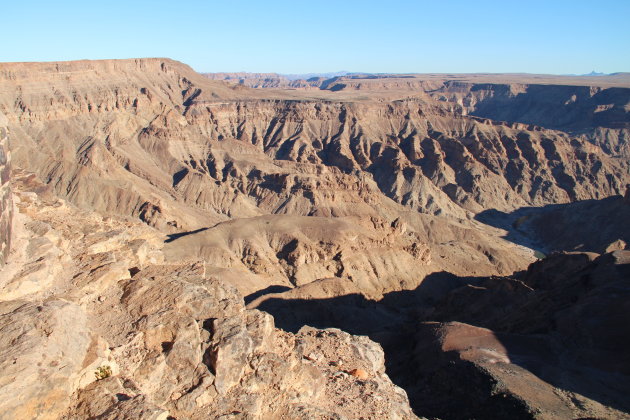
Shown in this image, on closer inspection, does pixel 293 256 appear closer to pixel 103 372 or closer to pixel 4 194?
pixel 4 194

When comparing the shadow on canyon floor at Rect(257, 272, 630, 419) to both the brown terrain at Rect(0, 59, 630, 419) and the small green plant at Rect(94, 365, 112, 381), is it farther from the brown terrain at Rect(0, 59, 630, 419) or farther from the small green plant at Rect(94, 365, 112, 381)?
the small green plant at Rect(94, 365, 112, 381)

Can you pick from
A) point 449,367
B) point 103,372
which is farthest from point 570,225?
point 103,372

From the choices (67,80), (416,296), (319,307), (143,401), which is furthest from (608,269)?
(67,80)

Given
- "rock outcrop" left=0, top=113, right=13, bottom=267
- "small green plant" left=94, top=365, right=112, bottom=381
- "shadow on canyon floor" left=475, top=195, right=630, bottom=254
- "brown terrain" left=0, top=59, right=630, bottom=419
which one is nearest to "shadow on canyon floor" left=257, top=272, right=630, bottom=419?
"brown terrain" left=0, top=59, right=630, bottom=419

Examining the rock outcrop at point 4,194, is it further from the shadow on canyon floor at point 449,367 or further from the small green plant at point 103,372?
the shadow on canyon floor at point 449,367

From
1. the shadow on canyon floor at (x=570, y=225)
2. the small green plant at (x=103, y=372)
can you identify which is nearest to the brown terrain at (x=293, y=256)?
the small green plant at (x=103, y=372)

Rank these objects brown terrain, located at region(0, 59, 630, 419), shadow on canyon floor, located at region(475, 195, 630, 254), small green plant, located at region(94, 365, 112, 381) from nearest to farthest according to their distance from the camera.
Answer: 1. small green plant, located at region(94, 365, 112, 381)
2. brown terrain, located at region(0, 59, 630, 419)
3. shadow on canyon floor, located at region(475, 195, 630, 254)

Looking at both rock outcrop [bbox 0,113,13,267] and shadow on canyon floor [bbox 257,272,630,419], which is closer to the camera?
rock outcrop [bbox 0,113,13,267]
